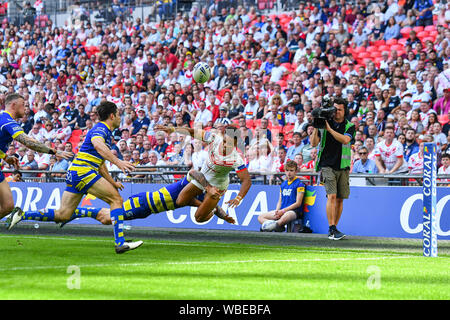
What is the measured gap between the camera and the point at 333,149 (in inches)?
604

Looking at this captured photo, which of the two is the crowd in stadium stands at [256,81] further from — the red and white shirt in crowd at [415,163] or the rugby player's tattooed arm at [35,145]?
the rugby player's tattooed arm at [35,145]

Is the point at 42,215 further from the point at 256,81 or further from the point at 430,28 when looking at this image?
the point at 430,28

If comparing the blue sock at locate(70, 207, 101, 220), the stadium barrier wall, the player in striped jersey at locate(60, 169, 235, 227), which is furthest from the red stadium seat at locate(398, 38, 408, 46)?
the blue sock at locate(70, 207, 101, 220)

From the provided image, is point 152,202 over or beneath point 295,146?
over

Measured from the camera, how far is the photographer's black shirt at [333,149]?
15.2m

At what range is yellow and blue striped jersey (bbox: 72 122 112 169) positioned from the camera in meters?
12.1

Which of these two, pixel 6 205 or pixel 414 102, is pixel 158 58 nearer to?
pixel 414 102

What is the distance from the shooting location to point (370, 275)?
31.0ft

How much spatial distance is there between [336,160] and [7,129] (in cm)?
614

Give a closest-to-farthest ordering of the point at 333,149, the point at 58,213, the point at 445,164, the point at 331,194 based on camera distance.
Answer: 1. the point at 58,213
2. the point at 331,194
3. the point at 333,149
4. the point at 445,164

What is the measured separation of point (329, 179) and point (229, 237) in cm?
251

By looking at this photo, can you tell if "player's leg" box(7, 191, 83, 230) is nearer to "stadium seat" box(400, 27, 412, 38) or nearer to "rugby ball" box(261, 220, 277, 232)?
"rugby ball" box(261, 220, 277, 232)

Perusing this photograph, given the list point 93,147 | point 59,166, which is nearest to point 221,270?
point 93,147
